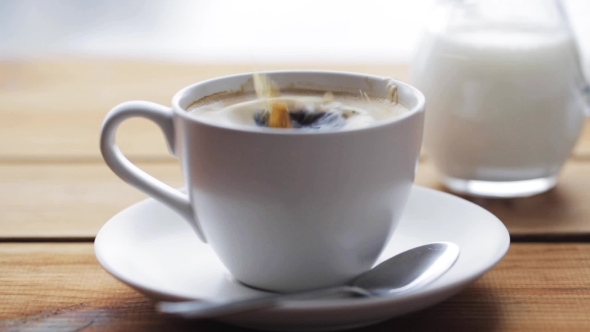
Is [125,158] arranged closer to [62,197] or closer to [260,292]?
[260,292]

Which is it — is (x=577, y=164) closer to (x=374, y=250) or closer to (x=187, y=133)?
(x=374, y=250)

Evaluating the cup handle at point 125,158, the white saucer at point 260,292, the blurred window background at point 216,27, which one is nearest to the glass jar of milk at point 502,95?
the white saucer at point 260,292

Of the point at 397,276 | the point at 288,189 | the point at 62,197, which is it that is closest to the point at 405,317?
the point at 397,276

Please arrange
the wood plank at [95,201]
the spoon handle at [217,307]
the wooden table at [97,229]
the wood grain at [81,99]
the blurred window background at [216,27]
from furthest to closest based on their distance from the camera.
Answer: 1. the blurred window background at [216,27]
2. the wood grain at [81,99]
3. the wood plank at [95,201]
4. the wooden table at [97,229]
5. the spoon handle at [217,307]

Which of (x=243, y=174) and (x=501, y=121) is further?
(x=501, y=121)

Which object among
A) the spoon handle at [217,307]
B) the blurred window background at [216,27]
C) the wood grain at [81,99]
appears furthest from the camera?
the blurred window background at [216,27]

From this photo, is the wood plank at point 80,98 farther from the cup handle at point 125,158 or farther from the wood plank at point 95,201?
the cup handle at point 125,158

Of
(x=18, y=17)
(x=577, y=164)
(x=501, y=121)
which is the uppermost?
(x=501, y=121)

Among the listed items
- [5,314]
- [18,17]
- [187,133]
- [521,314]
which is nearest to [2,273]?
[5,314]

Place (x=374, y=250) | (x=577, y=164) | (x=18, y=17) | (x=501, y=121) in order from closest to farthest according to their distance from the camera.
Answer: (x=374, y=250)
(x=501, y=121)
(x=577, y=164)
(x=18, y=17)
